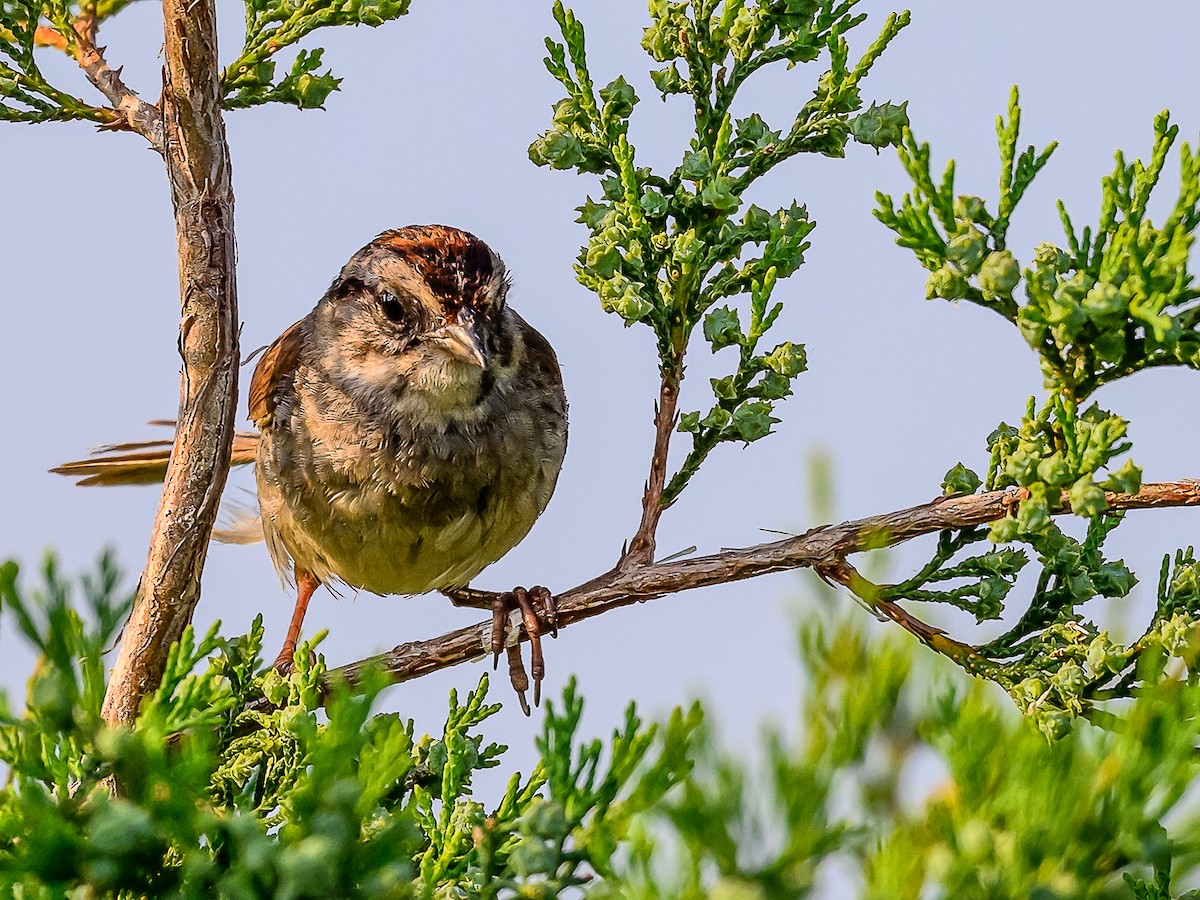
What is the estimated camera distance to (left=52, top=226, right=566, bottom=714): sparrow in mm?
3521

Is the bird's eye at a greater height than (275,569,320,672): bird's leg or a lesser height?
greater

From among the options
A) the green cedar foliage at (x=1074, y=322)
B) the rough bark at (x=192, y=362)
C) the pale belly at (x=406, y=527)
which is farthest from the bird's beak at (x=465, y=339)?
the green cedar foliage at (x=1074, y=322)

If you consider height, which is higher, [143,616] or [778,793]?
[143,616]

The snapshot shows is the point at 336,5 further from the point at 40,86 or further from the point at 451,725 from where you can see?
the point at 451,725

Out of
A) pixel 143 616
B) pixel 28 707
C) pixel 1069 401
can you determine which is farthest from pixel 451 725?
pixel 1069 401

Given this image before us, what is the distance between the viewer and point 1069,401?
203cm

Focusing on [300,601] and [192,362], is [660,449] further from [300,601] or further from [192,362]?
[300,601]

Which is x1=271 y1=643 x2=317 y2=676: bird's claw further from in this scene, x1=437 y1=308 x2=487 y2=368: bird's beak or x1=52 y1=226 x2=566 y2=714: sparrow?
x1=437 y1=308 x2=487 y2=368: bird's beak

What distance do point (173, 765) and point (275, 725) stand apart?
2.80 feet

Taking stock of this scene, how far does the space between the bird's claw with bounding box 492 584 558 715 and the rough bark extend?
65 cm

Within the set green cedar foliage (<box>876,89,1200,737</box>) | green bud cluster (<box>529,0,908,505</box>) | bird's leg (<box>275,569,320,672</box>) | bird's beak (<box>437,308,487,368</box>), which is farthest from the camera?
bird's leg (<box>275,569,320,672</box>)

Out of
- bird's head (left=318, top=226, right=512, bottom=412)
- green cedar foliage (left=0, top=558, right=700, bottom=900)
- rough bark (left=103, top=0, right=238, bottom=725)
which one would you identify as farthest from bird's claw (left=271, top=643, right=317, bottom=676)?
green cedar foliage (left=0, top=558, right=700, bottom=900)

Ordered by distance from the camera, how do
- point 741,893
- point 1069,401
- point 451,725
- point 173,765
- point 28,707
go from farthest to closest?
1. point 451,725
2. point 1069,401
3. point 28,707
4. point 173,765
5. point 741,893

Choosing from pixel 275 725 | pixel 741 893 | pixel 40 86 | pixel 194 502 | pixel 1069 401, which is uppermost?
pixel 40 86
